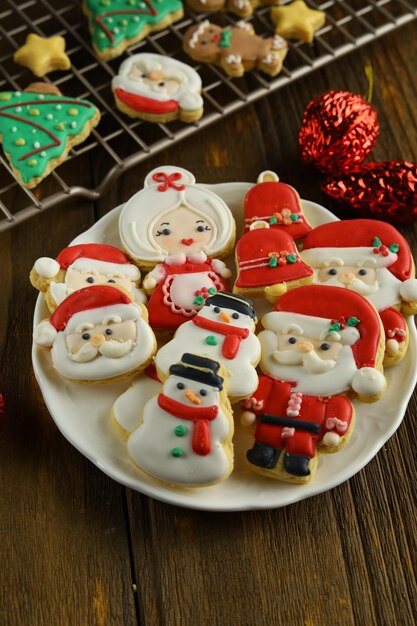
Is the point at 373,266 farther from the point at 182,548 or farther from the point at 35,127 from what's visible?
the point at 35,127

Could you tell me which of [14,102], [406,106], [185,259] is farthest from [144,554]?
[406,106]

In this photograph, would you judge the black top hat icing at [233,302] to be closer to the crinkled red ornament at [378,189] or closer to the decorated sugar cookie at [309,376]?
the decorated sugar cookie at [309,376]

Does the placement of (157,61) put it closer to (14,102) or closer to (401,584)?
(14,102)

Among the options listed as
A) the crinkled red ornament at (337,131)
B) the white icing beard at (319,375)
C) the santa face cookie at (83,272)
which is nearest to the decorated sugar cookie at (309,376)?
the white icing beard at (319,375)

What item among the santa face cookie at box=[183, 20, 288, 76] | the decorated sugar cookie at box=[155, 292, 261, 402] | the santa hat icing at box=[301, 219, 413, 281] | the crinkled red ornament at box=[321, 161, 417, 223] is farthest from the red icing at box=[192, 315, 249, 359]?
the santa face cookie at box=[183, 20, 288, 76]

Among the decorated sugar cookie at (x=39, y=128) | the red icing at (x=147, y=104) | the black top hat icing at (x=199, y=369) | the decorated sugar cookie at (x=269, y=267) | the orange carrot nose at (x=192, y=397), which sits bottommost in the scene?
the decorated sugar cookie at (x=269, y=267)

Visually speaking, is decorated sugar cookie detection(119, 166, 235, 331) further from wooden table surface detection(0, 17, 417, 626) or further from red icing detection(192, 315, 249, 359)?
wooden table surface detection(0, 17, 417, 626)

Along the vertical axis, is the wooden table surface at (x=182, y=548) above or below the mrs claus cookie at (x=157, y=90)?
below
